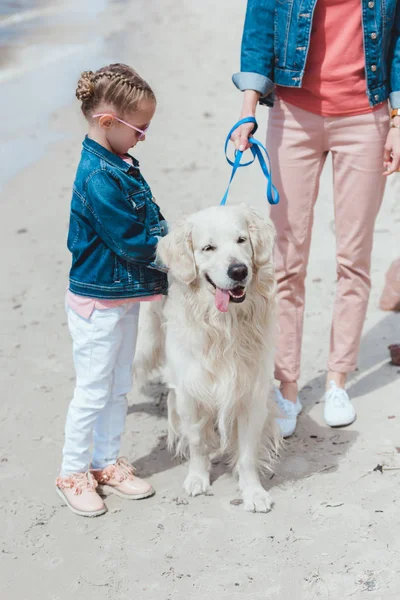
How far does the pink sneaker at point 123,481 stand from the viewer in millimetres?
3311

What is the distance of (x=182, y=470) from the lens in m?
3.56

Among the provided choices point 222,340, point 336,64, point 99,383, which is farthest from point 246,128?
point 99,383

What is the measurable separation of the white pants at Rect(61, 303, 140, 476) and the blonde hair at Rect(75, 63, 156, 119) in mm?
799

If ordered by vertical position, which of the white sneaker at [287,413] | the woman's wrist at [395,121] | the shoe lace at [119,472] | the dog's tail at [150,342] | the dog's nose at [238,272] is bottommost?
the shoe lace at [119,472]

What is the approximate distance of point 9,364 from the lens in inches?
174

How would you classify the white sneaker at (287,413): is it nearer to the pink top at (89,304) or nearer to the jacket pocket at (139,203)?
the pink top at (89,304)

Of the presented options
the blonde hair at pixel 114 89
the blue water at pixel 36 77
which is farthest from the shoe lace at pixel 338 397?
the blue water at pixel 36 77

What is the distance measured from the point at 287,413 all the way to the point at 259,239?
3.79 feet

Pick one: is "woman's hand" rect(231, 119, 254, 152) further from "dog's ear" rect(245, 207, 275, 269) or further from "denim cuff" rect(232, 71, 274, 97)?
"dog's ear" rect(245, 207, 275, 269)

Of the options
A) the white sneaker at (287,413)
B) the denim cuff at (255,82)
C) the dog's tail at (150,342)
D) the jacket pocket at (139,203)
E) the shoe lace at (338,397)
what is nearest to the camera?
the jacket pocket at (139,203)

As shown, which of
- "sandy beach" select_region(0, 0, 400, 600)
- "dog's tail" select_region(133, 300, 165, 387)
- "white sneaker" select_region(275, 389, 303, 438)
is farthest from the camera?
"white sneaker" select_region(275, 389, 303, 438)

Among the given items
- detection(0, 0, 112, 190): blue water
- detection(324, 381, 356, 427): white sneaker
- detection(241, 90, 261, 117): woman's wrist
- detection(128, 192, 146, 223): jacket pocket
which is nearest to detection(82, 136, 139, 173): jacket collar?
detection(128, 192, 146, 223): jacket pocket

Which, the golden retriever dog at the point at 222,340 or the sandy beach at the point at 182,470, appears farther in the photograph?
the golden retriever dog at the point at 222,340

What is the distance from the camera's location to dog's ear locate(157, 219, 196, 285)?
2.96 metres
